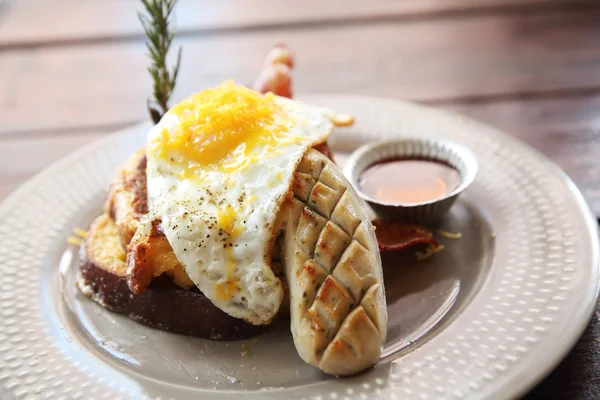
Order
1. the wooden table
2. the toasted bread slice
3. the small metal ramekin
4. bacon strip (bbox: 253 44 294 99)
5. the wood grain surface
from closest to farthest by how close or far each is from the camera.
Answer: the toasted bread slice → the small metal ramekin → bacon strip (bbox: 253 44 294 99) → the wooden table → the wood grain surface

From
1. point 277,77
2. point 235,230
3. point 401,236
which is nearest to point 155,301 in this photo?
point 235,230

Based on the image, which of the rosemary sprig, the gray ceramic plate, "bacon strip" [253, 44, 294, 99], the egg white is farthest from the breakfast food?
"bacon strip" [253, 44, 294, 99]

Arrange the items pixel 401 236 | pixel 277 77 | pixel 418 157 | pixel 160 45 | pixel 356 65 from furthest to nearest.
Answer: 1. pixel 356 65
2. pixel 277 77
3. pixel 418 157
4. pixel 160 45
5. pixel 401 236

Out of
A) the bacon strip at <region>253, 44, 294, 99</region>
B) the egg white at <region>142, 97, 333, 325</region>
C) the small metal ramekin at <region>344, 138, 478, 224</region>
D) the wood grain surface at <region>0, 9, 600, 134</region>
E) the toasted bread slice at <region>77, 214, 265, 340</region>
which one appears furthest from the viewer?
the wood grain surface at <region>0, 9, 600, 134</region>

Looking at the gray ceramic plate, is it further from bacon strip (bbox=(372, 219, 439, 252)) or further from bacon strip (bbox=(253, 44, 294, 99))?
bacon strip (bbox=(253, 44, 294, 99))

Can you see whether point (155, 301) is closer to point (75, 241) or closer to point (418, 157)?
point (75, 241)
